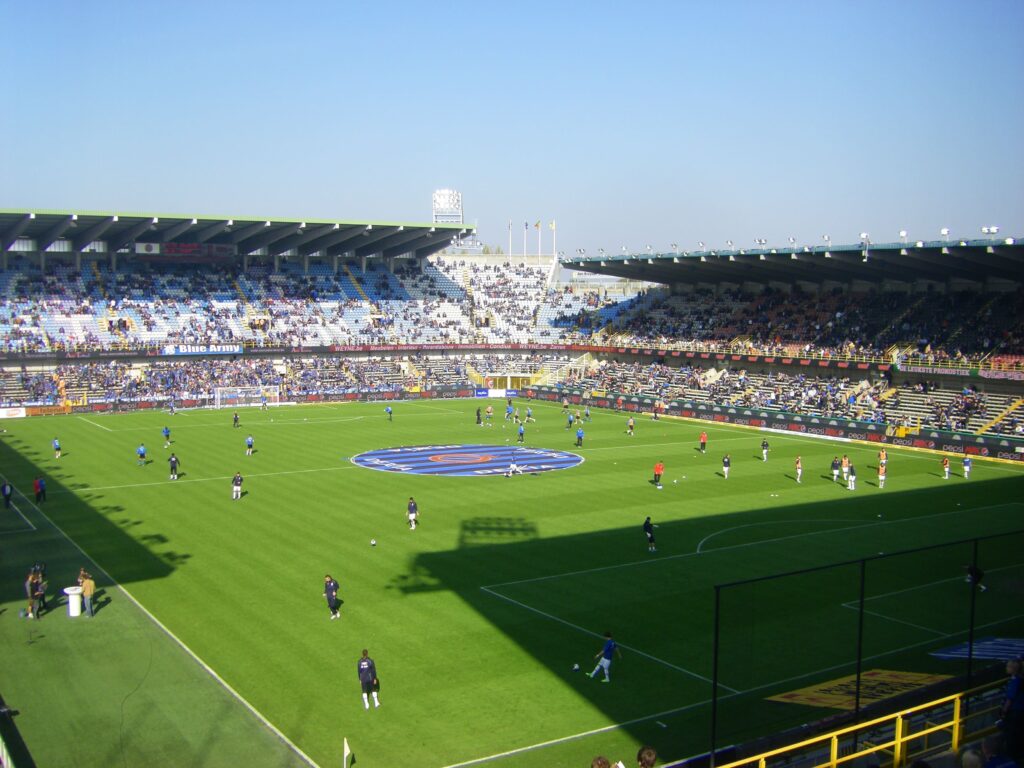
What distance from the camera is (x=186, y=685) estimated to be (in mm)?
19016

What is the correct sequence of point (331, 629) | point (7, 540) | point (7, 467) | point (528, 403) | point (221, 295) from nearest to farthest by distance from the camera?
point (331, 629) → point (7, 540) → point (7, 467) → point (528, 403) → point (221, 295)

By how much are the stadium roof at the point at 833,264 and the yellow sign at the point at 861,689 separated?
40593 millimetres

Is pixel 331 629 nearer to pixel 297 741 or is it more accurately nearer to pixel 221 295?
pixel 297 741

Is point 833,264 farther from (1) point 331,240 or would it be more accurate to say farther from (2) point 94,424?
(2) point 94,424

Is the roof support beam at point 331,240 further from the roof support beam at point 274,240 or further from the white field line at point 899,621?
the white field line at point 899,621

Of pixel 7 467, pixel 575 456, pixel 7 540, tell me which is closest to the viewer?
pixel 7 540

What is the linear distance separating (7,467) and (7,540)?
15.5 metres

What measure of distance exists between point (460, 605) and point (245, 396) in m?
53.3

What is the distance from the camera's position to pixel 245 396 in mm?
73438

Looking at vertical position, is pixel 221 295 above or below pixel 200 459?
above

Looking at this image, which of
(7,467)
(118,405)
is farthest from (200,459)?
(118,405)

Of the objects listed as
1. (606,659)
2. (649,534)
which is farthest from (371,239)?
(606,659)

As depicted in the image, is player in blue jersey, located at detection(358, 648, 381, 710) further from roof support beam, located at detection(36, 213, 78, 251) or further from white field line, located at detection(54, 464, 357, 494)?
roof support beam, located at detection(36, 213, 78, 251)

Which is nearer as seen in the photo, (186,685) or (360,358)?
(186,685)
